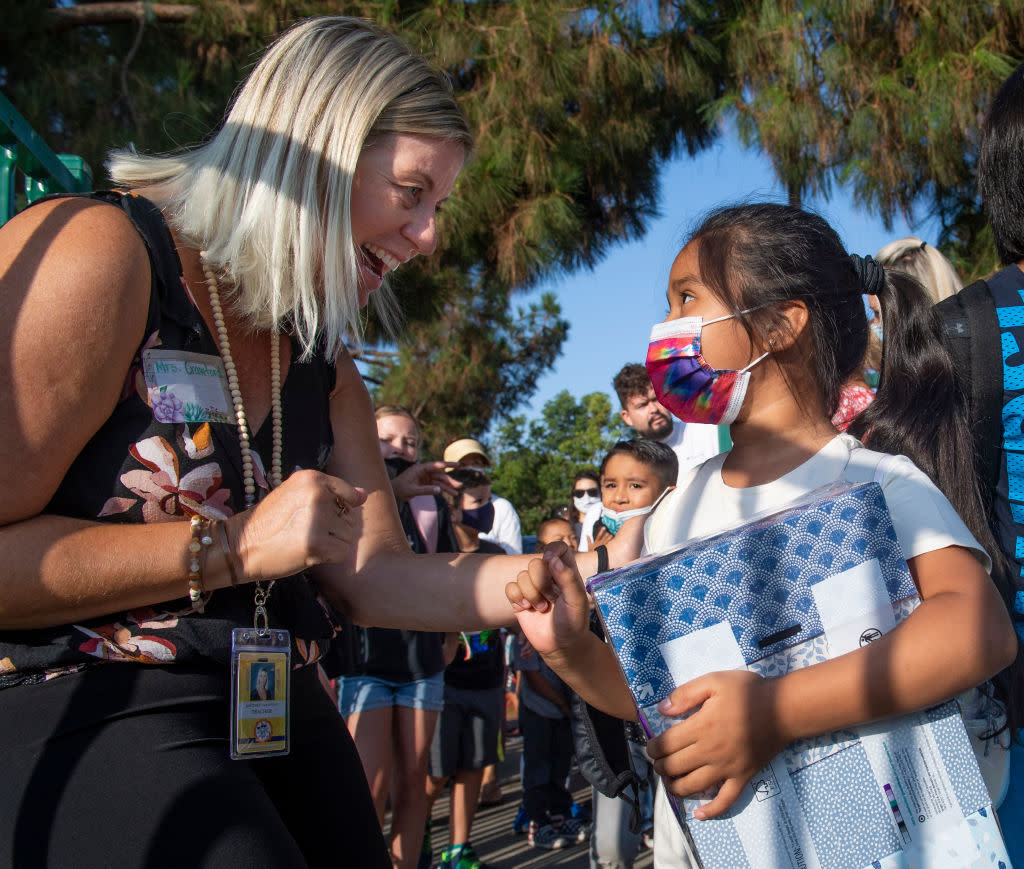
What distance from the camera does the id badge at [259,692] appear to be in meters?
1.32

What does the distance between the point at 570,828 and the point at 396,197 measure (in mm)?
4212

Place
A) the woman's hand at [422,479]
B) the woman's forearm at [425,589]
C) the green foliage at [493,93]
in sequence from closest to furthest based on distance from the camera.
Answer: the woman's forearm at [425,589], the woman's hand at [422,479], the green foliage at [493,93]

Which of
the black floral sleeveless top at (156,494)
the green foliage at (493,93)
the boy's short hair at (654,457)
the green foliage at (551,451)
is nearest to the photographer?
the black floral sleeveless top at (156,494)

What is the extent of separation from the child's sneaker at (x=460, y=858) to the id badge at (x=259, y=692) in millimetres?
3262

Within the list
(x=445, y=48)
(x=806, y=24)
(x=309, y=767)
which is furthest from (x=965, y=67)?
(x=309, y=767)

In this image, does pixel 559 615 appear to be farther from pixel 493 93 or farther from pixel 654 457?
pixel 493 93

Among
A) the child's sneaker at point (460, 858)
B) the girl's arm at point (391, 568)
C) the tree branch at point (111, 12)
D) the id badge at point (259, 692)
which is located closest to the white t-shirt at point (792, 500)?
the girl's arm at point (391, 568)

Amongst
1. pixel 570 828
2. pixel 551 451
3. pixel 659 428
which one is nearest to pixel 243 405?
pixel 659 428

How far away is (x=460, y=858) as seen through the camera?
14.3 feet

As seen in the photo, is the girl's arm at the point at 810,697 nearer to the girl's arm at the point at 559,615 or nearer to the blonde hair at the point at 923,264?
the girl's arm at the point at 559,615

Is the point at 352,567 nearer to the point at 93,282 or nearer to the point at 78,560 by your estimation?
the point at 78,560

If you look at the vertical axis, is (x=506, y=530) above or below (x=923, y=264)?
above

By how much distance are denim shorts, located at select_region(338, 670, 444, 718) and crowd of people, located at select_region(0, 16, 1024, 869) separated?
223cm

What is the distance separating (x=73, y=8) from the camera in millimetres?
6711
